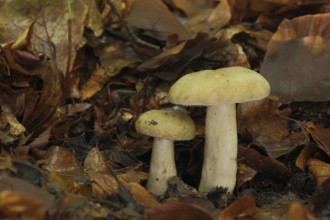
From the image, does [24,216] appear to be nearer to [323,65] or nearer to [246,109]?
[246,109]

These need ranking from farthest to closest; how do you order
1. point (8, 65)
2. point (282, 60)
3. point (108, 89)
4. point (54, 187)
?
point (108, 89), point (282, 60), point (8, 65), point (54, 187)

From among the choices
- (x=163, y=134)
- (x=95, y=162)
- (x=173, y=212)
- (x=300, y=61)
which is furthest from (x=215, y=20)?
(x=173, y=212)

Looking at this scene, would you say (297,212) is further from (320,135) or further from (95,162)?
(95,162)

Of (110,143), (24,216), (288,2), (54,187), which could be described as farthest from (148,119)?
(288,2)

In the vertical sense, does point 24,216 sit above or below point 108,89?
above

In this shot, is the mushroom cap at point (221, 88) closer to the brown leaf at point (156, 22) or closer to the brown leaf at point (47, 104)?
the brown leaf at point (47, 104)

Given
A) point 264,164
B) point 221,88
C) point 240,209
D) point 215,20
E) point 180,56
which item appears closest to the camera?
point 240,209

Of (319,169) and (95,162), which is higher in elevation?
(95,162)
